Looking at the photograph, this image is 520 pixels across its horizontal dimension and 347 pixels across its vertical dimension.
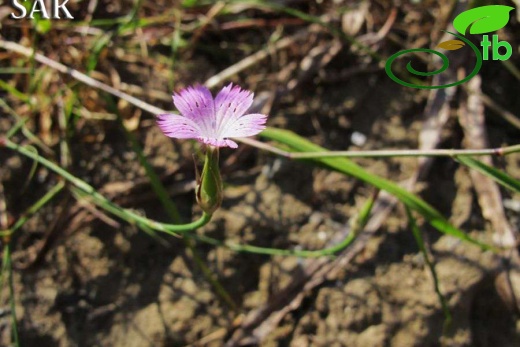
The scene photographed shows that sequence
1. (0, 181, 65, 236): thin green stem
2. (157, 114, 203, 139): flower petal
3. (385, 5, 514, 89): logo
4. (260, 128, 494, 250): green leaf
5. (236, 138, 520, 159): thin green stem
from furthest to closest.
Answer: (385, 5, 514, 89): logo, (0, 181, 65, 236): thin green stem, (260, 128, 494, 250): green leaf, (236, 138, 520, 159): thin green stem, (157, 114, 203, 139): flower petal

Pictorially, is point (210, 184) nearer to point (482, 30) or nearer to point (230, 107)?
point (230, 107)

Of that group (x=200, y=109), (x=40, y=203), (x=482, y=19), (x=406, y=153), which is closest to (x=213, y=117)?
(x=200, y=109)

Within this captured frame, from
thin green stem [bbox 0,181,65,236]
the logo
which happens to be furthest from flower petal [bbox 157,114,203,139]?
the logo

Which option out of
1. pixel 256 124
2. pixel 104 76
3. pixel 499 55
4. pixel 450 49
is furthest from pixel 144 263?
pixel 499 55

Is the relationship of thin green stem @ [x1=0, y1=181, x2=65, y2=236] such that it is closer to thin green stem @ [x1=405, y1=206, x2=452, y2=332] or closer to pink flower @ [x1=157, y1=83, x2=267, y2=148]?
pink flower @ [x1=157, y1=83, x2=267, y2=148]

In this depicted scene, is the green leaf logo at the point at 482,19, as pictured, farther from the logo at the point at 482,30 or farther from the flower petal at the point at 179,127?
the flower petal at the point at 179,127

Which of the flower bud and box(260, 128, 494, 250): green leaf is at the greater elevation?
box(260, 128, 494, 250): green leaf
